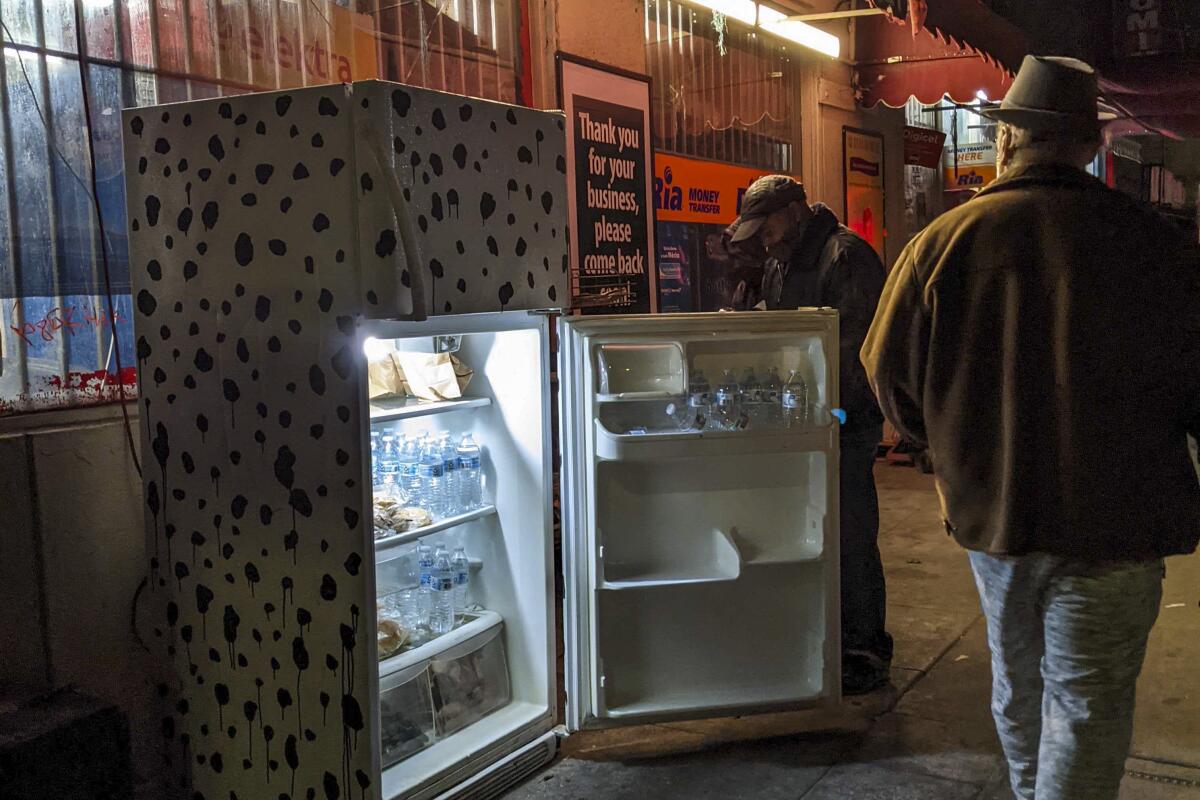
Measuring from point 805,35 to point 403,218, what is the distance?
17.7 ft

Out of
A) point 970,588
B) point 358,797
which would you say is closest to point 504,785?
point 358,797

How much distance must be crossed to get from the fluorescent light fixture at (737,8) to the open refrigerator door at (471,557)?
10.9 feet

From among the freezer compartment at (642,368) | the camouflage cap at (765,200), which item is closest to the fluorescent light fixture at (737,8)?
the camouflage cap at (765,200)

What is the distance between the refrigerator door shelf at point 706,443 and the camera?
3889 millimetres

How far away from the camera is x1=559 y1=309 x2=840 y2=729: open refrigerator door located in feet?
12.9

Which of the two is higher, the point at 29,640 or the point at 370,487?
the point at 370,487

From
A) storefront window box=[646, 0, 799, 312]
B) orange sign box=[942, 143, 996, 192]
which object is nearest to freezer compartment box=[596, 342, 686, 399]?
storefront window box=[646, 0, 799, 312]

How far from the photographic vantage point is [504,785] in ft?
12.3

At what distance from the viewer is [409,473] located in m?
3.89

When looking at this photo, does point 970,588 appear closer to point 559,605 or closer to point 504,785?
point 559,605

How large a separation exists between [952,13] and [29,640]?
6.93 meters

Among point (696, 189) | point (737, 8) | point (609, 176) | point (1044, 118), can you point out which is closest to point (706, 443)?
point (1044, 118)

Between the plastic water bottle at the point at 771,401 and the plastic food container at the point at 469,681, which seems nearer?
the plastic food container at the point at 469,681

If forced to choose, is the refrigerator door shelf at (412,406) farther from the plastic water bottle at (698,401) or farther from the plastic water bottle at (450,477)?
the plastic water bottle at (698,401)
